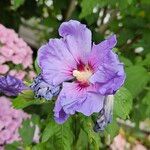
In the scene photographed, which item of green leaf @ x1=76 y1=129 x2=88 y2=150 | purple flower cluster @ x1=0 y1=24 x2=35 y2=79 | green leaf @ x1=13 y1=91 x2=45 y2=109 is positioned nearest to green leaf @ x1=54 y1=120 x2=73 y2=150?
green leaf @ x1=13 y1=91 x2=45 y2=109

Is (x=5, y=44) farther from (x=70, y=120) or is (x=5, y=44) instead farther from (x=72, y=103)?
(x=72, y=103)

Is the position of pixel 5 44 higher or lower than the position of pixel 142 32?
lower

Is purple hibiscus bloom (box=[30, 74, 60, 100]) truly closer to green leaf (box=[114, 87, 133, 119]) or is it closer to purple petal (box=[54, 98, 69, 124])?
purple petal (box=[54, 98, 69, 124])

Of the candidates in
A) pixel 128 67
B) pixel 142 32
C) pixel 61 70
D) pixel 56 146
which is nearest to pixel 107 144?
pixel 142 32

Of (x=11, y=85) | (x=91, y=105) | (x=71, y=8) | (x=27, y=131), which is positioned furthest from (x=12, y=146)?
(x=91, y=105)

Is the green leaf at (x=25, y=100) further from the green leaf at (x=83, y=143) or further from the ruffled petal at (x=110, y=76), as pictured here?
the green leaf at (x=83, y=143)
